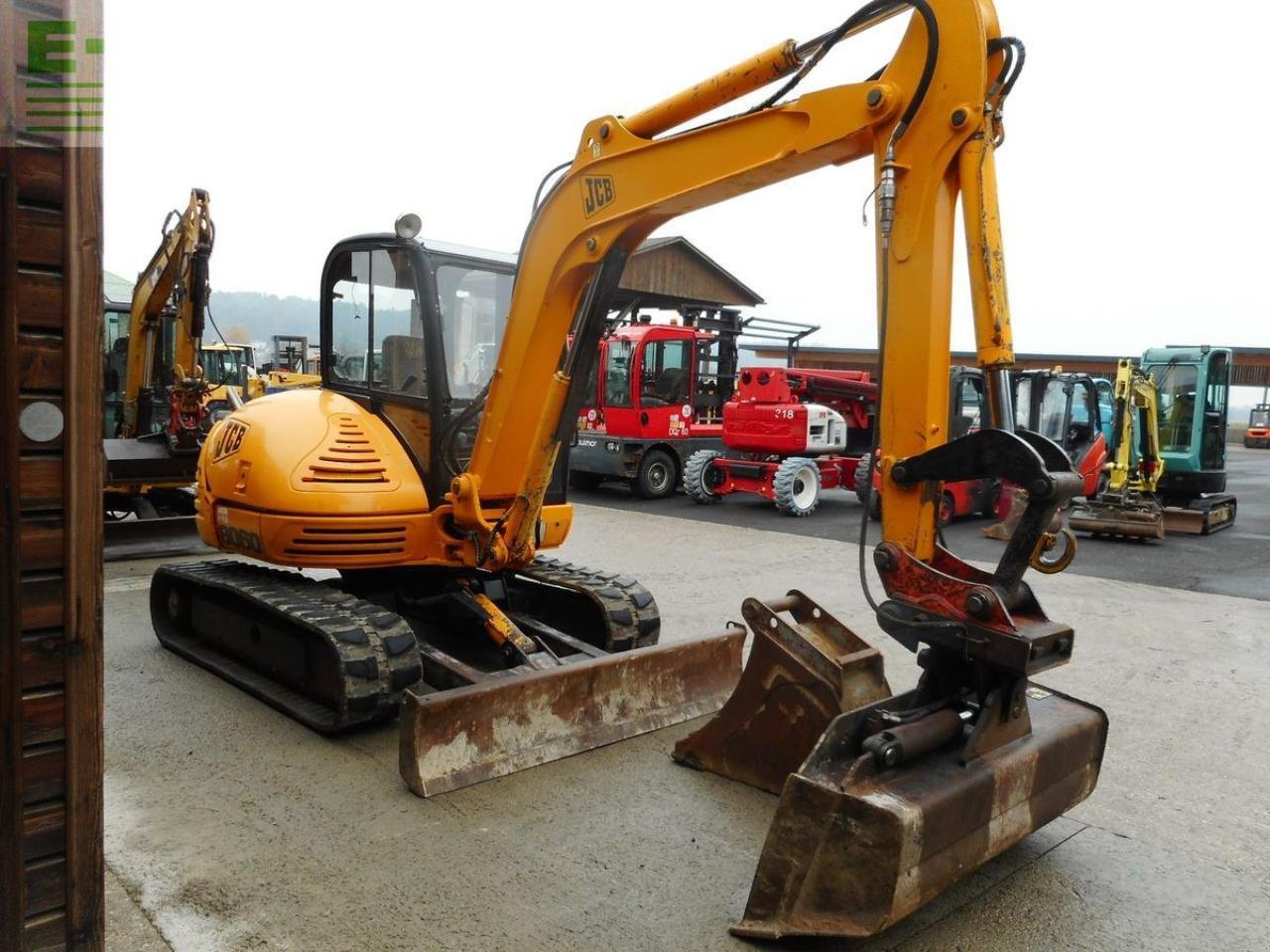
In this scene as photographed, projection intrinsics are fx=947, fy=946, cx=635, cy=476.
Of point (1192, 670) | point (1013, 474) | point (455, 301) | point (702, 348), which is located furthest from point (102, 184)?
point (702, 348)

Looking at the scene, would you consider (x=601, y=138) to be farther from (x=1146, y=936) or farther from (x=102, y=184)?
(x=1146, y=936)

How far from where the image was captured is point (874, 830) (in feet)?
8.92

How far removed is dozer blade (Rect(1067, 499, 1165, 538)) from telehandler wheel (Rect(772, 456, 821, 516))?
133 inches

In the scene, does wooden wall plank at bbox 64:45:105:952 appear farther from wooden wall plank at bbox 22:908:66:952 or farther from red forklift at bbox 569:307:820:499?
red forklift at bbox 569:307:820:499

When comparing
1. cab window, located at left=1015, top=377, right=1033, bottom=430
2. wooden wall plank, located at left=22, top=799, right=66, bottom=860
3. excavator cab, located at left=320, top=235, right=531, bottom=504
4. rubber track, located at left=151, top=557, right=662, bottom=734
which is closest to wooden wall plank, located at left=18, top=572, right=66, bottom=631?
wooden wall plank, located at left=22, top=799, right=66, bottom=860

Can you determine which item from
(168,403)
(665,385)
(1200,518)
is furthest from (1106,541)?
(168,403)

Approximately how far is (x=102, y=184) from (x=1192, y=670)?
253 inches

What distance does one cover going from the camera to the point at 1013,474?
9.50ft

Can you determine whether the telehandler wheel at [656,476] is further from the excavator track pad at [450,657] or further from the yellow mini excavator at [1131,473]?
the excavator track pad at [450,657]

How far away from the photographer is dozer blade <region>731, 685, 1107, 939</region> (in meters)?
2.71

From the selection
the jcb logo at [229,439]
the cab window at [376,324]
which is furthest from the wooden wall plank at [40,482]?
the jcb logo at [229,439]

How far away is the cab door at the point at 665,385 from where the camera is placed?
14797mm

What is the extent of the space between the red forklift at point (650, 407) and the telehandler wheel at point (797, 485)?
2154 millimetres

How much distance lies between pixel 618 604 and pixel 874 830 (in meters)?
2.59
